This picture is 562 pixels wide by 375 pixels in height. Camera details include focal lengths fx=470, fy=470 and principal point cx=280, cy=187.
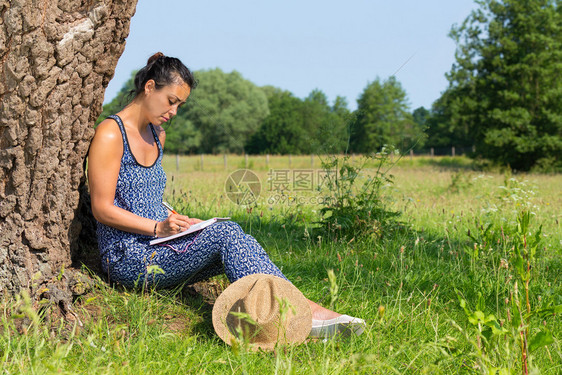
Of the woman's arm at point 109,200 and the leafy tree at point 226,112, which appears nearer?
the woman's arm at point 109,200

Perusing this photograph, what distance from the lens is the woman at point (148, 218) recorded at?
2.60 m

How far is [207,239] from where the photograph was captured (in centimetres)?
264

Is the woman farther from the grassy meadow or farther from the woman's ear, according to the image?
the grassy meadow

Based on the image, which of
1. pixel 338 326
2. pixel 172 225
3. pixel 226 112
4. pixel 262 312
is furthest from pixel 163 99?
pixel 226 112

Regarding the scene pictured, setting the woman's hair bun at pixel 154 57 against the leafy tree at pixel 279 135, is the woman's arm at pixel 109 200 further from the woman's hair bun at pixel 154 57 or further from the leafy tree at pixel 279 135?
the leafy tree at pixel 279 135

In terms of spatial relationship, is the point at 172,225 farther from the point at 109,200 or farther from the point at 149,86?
the point at 149,86

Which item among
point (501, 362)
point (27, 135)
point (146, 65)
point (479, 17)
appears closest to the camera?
point (501, 362)

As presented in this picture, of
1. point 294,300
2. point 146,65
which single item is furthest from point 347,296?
point 146,65

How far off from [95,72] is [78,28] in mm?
280

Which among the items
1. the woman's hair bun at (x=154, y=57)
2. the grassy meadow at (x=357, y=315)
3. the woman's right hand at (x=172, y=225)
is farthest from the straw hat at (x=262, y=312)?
the woman's hair bun at (x=154, y=57)

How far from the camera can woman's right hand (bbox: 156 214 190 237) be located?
2.58 meters

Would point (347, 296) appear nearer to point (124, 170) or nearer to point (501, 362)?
point (501, 362)

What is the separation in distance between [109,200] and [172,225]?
1.33 ft

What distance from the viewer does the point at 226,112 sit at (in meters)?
54.7
